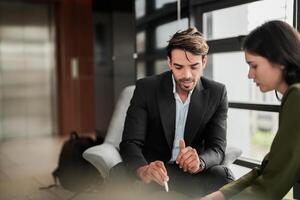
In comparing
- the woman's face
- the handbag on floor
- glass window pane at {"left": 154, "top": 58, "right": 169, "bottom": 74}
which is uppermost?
glass window pane at {"left": 154, "top": 58, "right": 169, "bottom": 74}

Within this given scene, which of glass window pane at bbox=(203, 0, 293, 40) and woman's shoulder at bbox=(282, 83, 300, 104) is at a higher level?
glass window pane at bbox=(203, 0, 293, 40)

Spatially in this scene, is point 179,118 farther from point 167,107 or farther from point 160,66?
point 160,66

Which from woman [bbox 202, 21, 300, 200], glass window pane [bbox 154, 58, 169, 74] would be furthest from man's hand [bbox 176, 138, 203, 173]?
glass window pane [bbox 154, 58, 169, 74]

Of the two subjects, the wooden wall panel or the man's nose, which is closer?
the man's nose

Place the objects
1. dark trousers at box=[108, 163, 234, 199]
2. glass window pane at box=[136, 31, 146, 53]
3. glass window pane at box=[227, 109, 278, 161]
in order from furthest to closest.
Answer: glass window pane at box=[136, 31, 146, 53] < glass window pane at box=[227, 109, 278, 161] < dark trousers at box=[108, 163, 234, 199]

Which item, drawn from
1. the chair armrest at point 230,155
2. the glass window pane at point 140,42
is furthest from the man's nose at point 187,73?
the glass window pane at point 140,42

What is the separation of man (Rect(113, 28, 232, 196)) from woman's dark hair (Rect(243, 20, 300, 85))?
0.29 metres

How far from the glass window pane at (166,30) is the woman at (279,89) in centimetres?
115

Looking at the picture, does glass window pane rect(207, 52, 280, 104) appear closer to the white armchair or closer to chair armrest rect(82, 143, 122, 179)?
the white armchair

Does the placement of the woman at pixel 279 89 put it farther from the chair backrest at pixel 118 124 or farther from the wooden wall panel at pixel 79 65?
the wooden wall panel at pixel 79 65

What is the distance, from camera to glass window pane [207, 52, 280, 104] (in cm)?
229

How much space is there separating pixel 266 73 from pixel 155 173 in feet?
1.71

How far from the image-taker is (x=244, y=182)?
1.25m

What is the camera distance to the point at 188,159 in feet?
4.46
